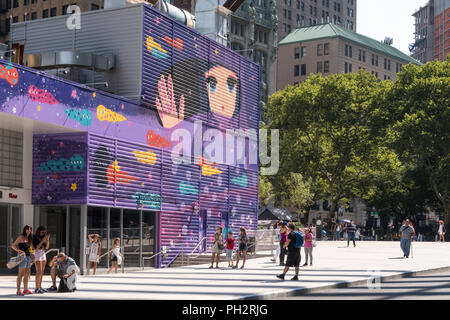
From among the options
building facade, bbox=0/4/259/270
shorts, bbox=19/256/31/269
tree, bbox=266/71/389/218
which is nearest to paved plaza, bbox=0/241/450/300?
shorts, bbox=19/256/31/269

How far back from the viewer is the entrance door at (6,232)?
2508cm

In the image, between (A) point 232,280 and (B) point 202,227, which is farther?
(B) point 202,227

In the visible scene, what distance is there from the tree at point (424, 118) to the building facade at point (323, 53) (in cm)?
5751

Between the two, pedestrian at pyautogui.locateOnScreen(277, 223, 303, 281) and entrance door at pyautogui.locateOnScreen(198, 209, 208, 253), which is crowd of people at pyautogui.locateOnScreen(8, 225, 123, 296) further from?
entrance door at pyautogui.locateOnScreen(198, 209, 208, 253)

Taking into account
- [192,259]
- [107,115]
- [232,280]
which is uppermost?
[107,115]

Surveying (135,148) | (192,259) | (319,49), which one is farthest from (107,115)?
(319,49)

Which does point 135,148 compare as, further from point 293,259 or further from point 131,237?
point 293,259

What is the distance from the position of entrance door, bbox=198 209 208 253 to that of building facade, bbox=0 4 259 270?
5cm

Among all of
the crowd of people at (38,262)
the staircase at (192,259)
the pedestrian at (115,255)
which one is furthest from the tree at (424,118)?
the crowd of people at (38,262)

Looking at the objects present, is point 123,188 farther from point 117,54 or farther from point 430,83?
point 430,83

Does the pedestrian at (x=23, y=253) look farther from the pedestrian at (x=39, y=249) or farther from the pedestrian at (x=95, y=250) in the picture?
the pedestrian at (x=95, y=250)

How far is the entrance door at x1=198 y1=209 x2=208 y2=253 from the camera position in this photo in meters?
32.7

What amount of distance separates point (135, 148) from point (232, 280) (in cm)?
831

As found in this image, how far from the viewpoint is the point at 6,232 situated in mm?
25281
